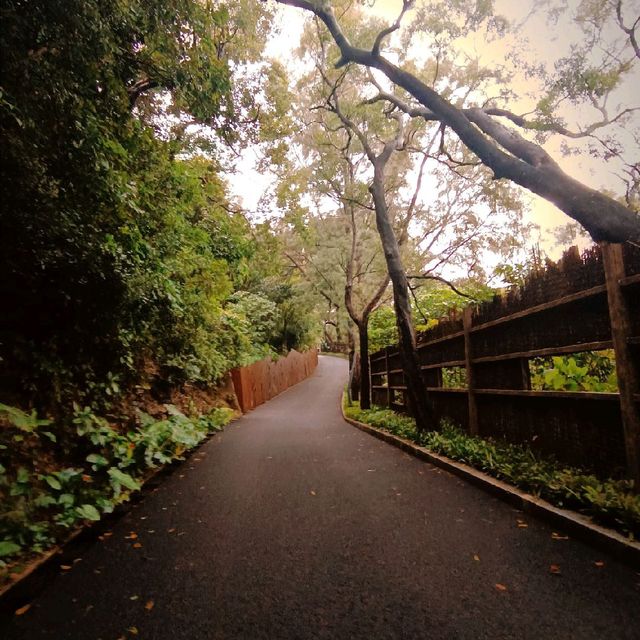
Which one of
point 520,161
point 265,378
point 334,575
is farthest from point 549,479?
point 265,378

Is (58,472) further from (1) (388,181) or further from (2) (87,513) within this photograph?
(1) (388,181)

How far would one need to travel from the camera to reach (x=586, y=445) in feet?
13.8

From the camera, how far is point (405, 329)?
9.03 metres

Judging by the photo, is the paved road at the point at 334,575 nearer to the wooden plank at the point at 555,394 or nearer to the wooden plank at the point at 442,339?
the wooden plank at the point at 555,394

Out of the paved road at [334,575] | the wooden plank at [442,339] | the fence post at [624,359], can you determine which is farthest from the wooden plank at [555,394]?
the paved road at [334,575]

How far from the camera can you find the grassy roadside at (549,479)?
10.6 ft

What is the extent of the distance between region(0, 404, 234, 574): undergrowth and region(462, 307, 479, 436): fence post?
16.3ft

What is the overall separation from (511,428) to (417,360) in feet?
10.2

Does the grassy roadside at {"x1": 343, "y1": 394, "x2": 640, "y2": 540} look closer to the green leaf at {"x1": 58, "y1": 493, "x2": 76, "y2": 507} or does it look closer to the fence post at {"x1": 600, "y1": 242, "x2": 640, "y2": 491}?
the fence post at {"x1": 600, "y1": 242, "x2": 640, "y2": 491}

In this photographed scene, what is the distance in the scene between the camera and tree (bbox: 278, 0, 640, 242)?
4.26 m

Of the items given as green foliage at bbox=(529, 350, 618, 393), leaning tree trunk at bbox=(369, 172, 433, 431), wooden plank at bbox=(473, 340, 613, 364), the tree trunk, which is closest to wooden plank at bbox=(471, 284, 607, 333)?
wooden plank at bbox=(473, 340, 613, 364)

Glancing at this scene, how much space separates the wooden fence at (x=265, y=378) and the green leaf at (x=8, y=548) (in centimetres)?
1407

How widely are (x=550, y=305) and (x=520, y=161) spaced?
1941 mm

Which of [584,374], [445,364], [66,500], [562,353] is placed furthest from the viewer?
[445,364]
